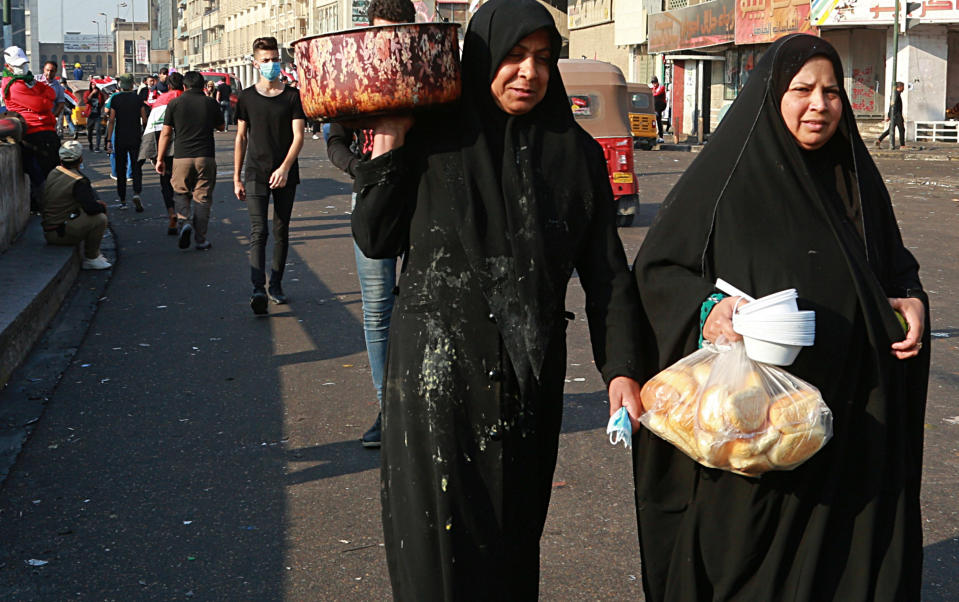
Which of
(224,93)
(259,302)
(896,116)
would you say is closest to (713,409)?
(259,302)

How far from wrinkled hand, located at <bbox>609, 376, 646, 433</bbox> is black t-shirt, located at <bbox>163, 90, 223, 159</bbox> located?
30.1 ft

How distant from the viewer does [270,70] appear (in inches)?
346

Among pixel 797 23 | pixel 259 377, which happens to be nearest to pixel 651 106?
pixel 797 23

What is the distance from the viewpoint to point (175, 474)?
5.20 metres

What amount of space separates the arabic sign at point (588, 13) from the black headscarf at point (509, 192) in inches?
1900

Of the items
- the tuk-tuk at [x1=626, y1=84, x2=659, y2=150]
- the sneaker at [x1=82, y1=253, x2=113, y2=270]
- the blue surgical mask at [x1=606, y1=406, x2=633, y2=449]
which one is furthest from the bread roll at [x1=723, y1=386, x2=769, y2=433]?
the tuk-tuk at [x1=626, y1=84, x2=659, y2=150]

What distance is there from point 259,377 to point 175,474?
70.0 inches

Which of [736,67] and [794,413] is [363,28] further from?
[736,67]

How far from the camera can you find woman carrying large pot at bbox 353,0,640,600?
2.79 m

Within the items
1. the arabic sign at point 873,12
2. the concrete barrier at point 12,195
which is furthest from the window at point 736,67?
the concrete barrier at point 12,195

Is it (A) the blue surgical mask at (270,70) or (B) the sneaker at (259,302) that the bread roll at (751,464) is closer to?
(B) the sneaker at (259,302)

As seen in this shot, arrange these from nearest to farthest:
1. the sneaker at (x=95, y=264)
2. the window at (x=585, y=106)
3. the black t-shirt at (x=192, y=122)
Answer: the sneaker at (x=95, y=264), the black t-shirt at (x=192, y=122), the window at (x=585, y=106)

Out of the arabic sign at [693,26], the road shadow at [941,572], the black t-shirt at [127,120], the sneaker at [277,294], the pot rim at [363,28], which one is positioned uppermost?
the arabic sign at [693,26]

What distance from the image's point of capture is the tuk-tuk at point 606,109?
14656 mm
